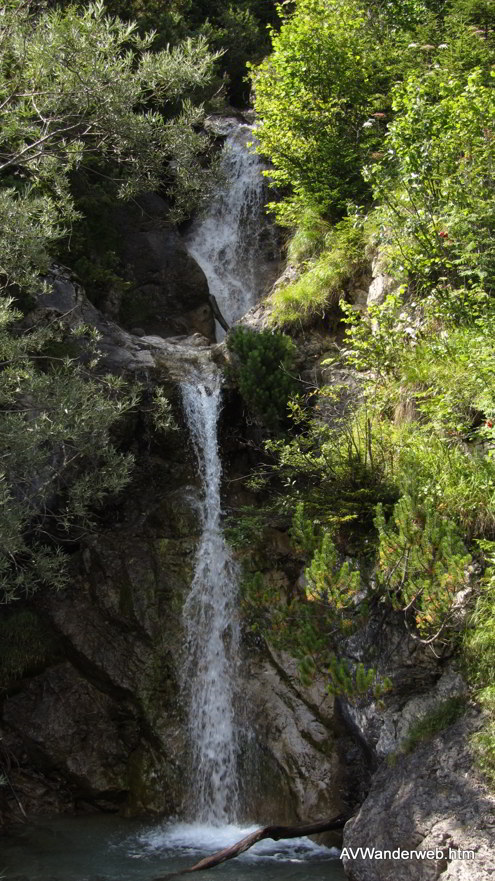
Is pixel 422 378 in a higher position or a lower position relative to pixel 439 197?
lower

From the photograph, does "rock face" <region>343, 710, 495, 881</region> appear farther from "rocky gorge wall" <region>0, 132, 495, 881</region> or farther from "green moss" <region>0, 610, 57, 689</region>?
"green moss" <region>0, 610, 57, 689</region>

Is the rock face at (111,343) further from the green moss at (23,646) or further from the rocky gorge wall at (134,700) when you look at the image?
the green moss at (23,646)

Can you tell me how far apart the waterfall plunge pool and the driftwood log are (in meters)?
0.22

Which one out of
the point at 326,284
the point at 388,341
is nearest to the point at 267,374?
the point at 388,341

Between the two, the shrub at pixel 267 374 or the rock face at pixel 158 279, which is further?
the rock face at pixel 158 279

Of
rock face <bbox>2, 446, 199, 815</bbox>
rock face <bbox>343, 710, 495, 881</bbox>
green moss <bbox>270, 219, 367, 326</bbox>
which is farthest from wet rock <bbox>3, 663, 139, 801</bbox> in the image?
green moss <bbox>270, 219, 367, 326</bbox>

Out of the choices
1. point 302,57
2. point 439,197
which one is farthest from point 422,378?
point 302,57

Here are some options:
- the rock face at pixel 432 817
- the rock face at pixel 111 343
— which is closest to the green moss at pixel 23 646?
the rock face at pixel 111 343

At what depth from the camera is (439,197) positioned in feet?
31.9

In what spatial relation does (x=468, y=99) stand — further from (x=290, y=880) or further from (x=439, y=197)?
(x=290, y=880)

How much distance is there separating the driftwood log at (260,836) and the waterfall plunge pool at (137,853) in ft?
0.73

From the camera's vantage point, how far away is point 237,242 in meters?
17.0

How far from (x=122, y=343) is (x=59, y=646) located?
5006mm

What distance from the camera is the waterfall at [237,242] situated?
16.6 metres
